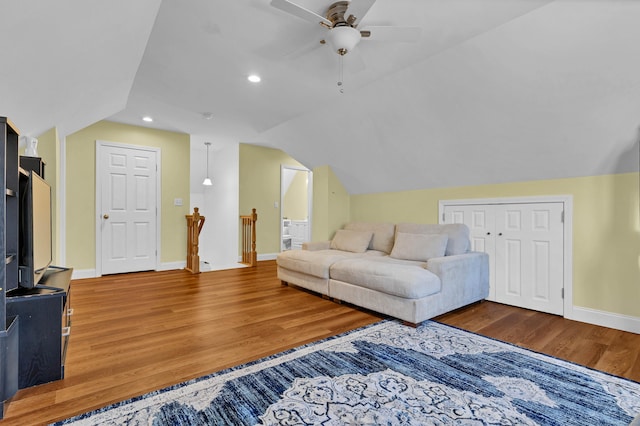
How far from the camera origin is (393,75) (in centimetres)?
311

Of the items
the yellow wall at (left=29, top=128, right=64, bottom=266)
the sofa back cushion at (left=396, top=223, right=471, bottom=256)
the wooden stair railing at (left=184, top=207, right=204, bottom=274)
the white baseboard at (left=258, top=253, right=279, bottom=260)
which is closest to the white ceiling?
the yellow wall at (left=29, top=128, right=64, bottom=266)

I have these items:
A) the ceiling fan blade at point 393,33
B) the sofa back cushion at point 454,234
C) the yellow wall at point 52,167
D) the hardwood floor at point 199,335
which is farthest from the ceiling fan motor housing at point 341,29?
the yellow wall at point 52,167

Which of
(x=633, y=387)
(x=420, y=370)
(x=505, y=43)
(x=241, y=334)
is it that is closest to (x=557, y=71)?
(x=505, y=43)

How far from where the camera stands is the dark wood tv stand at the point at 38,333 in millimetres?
1814

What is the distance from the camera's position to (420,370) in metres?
2.02

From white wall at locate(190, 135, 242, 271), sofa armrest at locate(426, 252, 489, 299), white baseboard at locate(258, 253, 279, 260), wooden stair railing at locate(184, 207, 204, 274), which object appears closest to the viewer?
sofa armrest at locate(426, 252, 489, 299)

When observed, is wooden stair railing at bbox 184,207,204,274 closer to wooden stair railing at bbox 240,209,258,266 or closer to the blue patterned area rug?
wooden stair railing at bbox 240,209,258,266

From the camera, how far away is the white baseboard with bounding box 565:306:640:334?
105 inches

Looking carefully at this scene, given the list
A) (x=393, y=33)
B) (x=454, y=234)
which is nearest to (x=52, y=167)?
(x=393, y=33)

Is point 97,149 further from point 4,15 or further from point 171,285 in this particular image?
point 4,15

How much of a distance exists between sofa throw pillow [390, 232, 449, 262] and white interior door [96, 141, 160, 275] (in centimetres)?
421

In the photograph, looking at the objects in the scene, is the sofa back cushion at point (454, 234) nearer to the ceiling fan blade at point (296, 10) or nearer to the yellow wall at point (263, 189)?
the ceiling fan blade at point (296, 10)

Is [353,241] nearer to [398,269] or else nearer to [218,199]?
[398,269]

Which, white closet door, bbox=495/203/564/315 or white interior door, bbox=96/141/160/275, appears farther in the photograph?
white interior door, bbox=96/141/160/275
